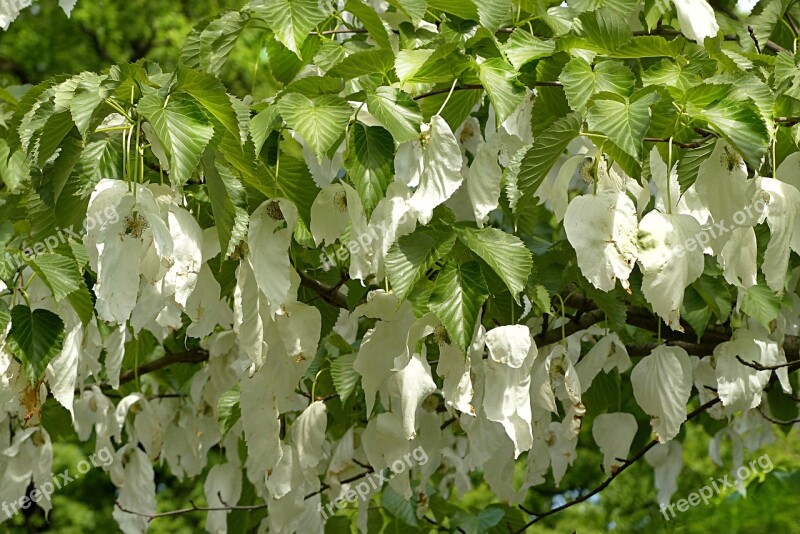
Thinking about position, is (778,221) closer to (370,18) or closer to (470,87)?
(470,87)

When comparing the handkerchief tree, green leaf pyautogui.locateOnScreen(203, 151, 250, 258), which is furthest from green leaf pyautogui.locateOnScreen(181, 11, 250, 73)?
green leaf pyautogui.locateOnScreen(203, 151, 250, 258)

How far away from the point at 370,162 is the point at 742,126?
1.27ft

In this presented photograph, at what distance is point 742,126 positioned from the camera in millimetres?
1044

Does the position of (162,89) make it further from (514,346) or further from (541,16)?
(541,16)

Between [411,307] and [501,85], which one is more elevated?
[501,85]

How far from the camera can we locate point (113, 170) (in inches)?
43.7

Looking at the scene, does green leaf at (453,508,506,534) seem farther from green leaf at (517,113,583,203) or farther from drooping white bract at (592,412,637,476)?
green leaf at (517,113,583,203)

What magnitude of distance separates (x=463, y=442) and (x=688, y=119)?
156cm

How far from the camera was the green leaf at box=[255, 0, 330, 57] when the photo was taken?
136cm

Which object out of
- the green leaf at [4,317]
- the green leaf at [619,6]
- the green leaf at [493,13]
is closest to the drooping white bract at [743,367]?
the green leaf at [619,6]

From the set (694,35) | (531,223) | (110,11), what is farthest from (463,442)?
(110,11)

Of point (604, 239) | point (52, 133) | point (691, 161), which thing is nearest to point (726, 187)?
point (691, 161)

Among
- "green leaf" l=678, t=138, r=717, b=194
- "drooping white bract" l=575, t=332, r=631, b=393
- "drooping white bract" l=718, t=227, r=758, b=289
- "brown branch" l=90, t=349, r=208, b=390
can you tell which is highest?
"green leaf" l=678, t=138, r=717, b=194

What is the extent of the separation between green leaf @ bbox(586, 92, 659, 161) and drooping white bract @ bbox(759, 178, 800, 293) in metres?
0.15
